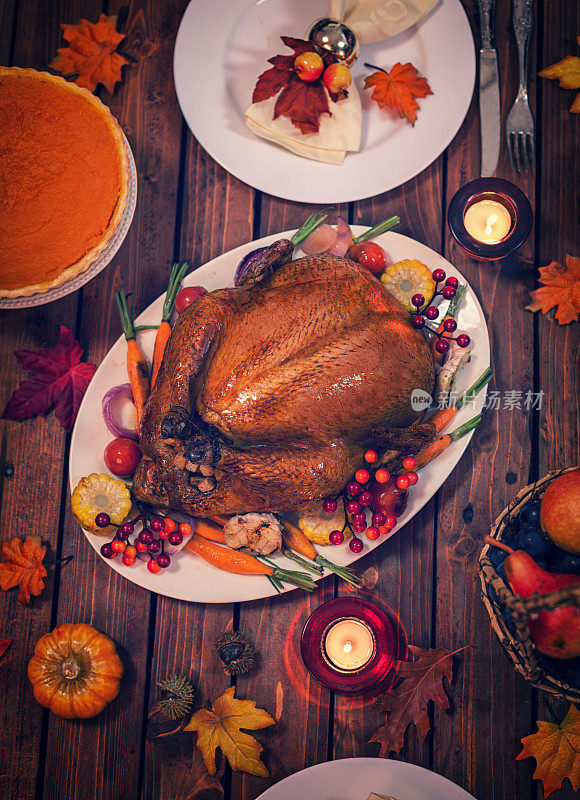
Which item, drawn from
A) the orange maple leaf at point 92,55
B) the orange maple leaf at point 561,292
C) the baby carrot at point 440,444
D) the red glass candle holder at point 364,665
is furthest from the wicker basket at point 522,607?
the orange maple leaf at point 92,55

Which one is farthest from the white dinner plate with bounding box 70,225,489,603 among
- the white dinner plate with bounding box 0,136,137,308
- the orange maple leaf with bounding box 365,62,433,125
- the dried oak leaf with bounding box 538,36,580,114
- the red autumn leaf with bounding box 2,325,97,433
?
the dried oak leaf with bounding box 538,36,580,114

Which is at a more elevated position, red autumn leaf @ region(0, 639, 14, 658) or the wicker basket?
the wicker basket

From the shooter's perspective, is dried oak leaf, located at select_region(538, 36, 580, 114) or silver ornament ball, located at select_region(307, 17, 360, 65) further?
dried oak leaf, located at select_region(538, 36, 580, 114)

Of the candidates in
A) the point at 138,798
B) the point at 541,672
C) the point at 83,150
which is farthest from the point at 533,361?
the point at 138,798

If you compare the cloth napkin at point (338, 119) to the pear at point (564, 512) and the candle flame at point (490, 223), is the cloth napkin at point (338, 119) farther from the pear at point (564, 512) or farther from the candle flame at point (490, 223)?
the pear at point (564, 512)

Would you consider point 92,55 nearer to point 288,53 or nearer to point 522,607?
point 288,53

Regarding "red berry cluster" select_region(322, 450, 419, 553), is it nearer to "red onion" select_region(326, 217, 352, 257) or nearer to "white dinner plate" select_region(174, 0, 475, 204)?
"red onion" select_region(326, 217, 352, 257)
